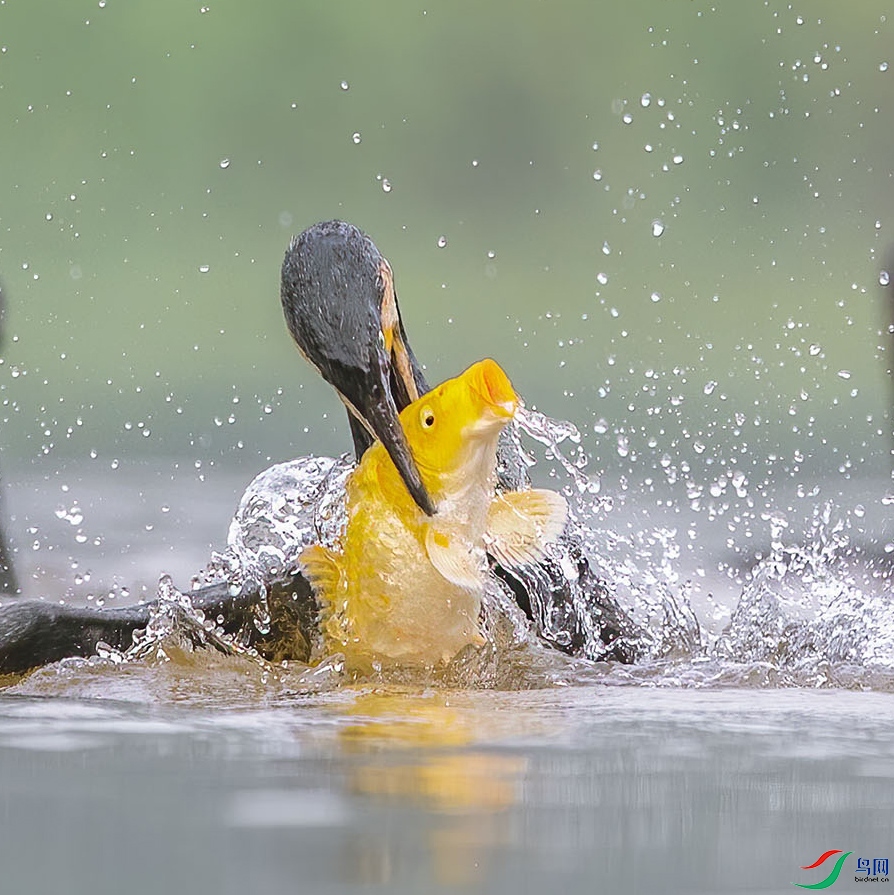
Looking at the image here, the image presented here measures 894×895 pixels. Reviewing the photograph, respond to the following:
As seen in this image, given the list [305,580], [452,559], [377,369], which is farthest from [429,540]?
[305,580]

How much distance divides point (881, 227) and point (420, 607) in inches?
174

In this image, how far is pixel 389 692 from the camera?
3.13m

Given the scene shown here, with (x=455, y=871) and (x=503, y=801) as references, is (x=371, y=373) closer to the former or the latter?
(x=503, y=801)

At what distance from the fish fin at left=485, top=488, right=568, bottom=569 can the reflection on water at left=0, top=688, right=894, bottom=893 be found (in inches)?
25.1

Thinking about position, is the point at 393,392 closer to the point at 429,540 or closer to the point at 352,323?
the point at 352,323

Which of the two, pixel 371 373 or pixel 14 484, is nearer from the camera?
pixel 371 373

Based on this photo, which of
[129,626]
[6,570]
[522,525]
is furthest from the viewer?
[6,570]

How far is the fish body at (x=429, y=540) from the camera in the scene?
3330mm

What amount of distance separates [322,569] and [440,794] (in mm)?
1528

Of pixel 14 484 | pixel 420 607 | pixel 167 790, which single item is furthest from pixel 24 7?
pixel 167 790
